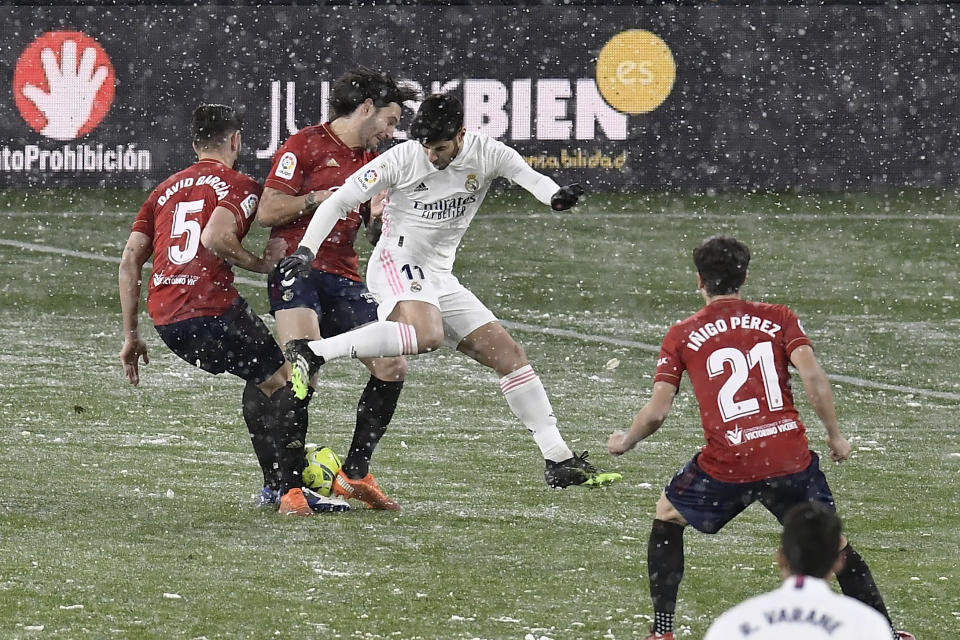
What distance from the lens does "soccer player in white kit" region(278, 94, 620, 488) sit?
26.8 feet

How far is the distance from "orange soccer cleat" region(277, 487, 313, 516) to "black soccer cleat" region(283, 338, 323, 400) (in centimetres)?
47

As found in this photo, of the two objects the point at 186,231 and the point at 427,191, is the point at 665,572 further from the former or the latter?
the point at 186,231

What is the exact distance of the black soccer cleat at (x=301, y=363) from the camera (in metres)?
8.16

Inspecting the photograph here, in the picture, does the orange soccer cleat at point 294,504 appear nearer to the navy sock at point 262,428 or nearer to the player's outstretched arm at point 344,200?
the navy sock at point 262,428

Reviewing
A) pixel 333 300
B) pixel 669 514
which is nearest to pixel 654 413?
pixel 669 514

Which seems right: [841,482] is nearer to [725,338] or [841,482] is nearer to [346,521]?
[346,521]

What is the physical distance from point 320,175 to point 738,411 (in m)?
3.34

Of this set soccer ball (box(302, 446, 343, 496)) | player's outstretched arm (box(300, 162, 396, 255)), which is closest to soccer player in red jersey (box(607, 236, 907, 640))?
player's outstretched arm (box(300, 162, 396, 255))

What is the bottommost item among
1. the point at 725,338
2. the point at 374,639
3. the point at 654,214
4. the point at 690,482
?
the point at 654,214

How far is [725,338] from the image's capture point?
19.4 feet

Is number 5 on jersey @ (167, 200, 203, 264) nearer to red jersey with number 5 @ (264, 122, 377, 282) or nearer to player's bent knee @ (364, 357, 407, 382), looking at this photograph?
red jersey with number 5 @ (264, 122, 377, 282)

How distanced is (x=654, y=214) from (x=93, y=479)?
43.8ft

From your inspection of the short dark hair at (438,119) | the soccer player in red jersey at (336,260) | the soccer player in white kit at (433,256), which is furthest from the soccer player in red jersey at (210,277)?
the short dark hair at (438,119)

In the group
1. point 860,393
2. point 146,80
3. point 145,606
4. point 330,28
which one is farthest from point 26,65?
point 145,606
